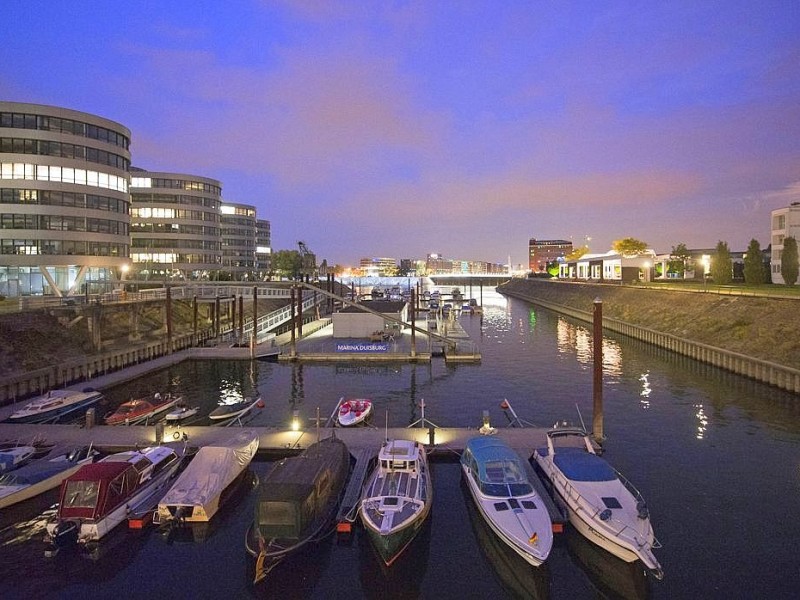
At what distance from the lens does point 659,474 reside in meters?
27.6

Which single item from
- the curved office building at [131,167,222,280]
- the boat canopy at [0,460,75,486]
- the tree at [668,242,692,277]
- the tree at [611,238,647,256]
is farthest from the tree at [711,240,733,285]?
the curved office building at [131,167,222,280]

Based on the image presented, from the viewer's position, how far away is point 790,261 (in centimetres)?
8438

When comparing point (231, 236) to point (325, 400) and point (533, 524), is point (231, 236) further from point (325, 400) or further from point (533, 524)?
point (533, 524)

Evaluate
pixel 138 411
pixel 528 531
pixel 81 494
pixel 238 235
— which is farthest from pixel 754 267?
pixel 238 235

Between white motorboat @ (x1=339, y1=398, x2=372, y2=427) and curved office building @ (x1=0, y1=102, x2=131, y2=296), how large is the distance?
52.2 m

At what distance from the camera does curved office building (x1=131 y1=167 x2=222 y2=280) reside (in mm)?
119000

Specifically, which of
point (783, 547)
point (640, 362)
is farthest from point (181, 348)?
point (783, 547)

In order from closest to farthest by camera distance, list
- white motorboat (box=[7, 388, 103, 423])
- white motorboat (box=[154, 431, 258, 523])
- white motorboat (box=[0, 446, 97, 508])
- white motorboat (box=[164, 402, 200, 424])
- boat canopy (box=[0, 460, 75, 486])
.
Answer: white motorboat (box=[154, 431, 258, 523]) → white motorboat (box=[0, 446, 97, 508]) → boat canopy (box=[0, 460, 75, 486]) → white motorboat (box=[7, 388, 103, 423]) → white motorboat (box=[164, 402, 200, 424])

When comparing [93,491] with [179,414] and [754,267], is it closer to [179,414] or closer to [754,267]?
[179,414]

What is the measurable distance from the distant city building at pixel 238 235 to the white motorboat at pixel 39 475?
140 metres

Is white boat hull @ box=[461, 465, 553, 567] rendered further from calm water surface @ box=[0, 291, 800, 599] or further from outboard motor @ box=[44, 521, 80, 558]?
outboard motor @ box=[44, 521, 80, 558]

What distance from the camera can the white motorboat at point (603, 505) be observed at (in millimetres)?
18375

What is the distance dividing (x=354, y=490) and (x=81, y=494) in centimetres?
1166

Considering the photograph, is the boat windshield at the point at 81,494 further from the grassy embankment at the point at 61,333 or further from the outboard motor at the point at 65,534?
the grassy embankment at the point at 61,333
